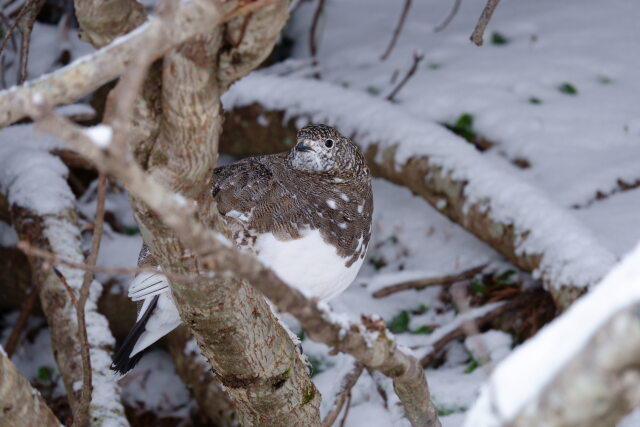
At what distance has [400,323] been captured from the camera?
3.11 m

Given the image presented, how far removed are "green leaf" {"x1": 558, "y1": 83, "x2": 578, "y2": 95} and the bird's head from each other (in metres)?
1.45

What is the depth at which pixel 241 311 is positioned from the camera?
1.61m

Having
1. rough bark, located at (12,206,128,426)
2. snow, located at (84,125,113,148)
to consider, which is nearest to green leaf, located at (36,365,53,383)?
rough bark, located at (12,206,128,426)

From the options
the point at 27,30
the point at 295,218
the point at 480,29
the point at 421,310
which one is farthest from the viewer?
the point at 421,310

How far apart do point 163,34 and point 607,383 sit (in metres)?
0.62

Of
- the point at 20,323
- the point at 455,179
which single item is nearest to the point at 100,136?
the point at 455,179

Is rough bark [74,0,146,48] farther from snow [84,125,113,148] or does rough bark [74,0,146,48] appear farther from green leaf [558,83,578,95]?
green leaf [558,83,578,95]

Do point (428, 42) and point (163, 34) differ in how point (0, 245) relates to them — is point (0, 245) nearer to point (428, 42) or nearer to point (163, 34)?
point (428, 42)

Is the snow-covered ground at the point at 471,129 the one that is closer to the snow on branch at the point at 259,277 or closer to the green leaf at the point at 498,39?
the green leaf at the point at 498,39

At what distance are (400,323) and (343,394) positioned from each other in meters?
0.74

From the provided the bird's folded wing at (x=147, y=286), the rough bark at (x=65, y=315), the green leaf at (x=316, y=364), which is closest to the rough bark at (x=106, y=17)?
the bird's folded wing at (x=147, y=286)

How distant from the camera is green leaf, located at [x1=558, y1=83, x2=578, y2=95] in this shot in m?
3.47

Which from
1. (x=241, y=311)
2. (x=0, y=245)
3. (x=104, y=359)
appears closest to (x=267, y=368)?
(x=241, y=311)

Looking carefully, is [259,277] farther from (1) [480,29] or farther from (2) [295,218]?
(2) [295,218]
